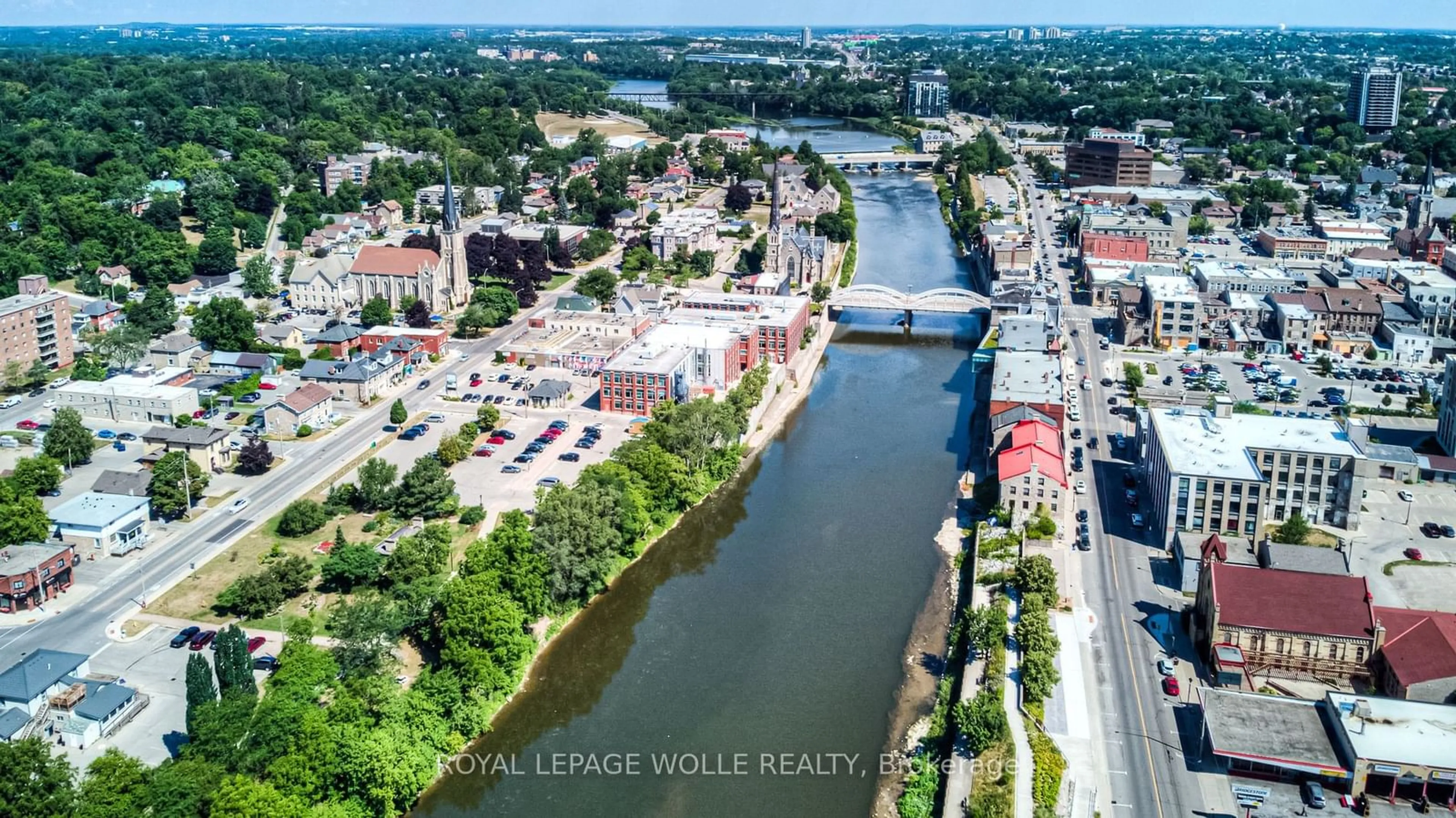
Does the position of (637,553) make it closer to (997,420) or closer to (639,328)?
(997,420)

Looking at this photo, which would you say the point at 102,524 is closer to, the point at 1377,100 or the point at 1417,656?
the point at 1417,656

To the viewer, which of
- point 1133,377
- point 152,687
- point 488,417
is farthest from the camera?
point 1133,377

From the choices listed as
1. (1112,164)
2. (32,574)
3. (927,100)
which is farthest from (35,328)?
(927,100)

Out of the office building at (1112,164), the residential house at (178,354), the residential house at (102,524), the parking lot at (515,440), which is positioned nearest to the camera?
the residential house at (102,524)

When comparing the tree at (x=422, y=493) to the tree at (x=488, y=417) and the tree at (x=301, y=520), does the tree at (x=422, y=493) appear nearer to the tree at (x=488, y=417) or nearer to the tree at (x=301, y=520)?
the tree at (x=301, y=520)

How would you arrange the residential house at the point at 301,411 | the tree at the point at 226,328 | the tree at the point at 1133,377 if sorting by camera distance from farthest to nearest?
the tree at the point at 226,328 < the tree at the point at 1133,377 < the residential house at the point at 301,411

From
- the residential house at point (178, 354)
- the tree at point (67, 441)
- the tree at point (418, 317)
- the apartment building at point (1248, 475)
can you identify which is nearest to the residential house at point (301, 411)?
the tree at point (67, 441)

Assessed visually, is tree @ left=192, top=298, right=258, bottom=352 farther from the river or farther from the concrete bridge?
the concrete bridge
